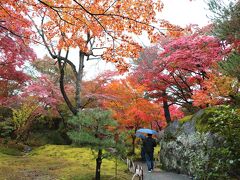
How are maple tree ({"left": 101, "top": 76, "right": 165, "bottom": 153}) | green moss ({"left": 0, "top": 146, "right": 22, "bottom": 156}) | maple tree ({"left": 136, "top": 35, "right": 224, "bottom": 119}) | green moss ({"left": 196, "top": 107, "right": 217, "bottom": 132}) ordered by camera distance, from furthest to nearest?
maple tree ({"left": 101, "top": 76, "right": 165, "bottom": 153}) → green moss ({"left": 0, "top": 146, "right": 22, "bottom": 156}) → maple tree ({"left": 136, "top": 35, "right": 224, "bottom": 119}) → green moss ({"left": 196, "top": 107, "right": 217, "bottom": 132})

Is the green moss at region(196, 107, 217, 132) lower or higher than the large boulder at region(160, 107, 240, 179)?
higher

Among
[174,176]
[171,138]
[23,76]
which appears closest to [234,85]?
[171,138]

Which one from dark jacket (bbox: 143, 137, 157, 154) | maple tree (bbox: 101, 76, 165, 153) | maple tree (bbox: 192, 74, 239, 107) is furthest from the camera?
maple tree (bbox: 101, 76, 165, 153)

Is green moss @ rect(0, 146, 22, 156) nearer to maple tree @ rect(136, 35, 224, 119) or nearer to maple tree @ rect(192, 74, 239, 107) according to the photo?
maple tree @ rect(136, 35, 224, 119)

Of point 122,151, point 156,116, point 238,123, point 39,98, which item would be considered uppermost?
point 39,98

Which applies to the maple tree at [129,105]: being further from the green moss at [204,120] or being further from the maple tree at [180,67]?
the green moss at [204,120]

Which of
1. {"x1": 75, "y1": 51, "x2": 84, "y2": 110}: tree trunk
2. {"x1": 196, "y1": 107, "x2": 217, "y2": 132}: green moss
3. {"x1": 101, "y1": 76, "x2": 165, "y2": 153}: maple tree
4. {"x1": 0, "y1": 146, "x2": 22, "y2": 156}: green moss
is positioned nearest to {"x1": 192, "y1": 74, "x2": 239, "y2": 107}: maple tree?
{"x1": 196, "y1": 107, "x2": 217, "y2": 132}: green moss

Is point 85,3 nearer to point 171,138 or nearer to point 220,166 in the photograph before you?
point 220,166

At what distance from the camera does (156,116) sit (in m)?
15.9

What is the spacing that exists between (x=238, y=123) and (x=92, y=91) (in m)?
12.8

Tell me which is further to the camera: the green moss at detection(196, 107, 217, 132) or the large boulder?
the green moss at detection(196, 107, 217, 132)

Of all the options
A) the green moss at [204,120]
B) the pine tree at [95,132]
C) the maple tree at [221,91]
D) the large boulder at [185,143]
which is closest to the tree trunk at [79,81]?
the large boulder at [185,143]

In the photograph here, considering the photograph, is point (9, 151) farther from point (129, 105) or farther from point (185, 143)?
point (185, 143)

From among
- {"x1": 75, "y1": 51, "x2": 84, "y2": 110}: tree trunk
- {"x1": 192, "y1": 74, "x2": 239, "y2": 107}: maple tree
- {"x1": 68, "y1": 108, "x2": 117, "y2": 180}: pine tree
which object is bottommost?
{"x1": 68, "y1": 108, "x2": 117, "y2": 180}: pine tree
